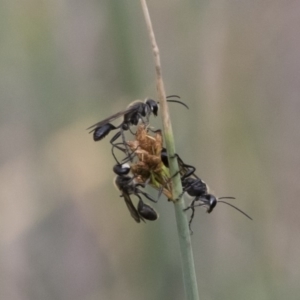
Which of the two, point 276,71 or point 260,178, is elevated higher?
point 276,71

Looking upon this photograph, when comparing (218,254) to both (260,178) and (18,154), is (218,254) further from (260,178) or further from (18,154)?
(18,154)

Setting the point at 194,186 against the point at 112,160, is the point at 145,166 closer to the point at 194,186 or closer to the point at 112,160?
the point at 194,186

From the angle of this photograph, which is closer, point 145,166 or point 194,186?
point 145,166

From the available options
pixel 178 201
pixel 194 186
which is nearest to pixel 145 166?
Answer: pixel 178 201

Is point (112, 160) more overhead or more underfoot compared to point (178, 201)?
more overhead

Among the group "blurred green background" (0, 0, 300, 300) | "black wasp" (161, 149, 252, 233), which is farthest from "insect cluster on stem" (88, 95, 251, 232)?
"blurred green background" (0, 0, 300, 300)

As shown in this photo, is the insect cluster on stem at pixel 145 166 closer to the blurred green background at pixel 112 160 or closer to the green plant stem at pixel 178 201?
the green plant stem at pixel 178 201

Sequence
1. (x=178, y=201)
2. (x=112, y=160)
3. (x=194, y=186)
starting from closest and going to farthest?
(x=178, y=201) → (x=194, y=186) → (x=112, y=160)

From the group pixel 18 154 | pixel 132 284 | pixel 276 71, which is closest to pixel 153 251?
pixel 132 284

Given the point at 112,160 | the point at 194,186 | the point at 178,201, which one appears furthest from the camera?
the point at 112,160
